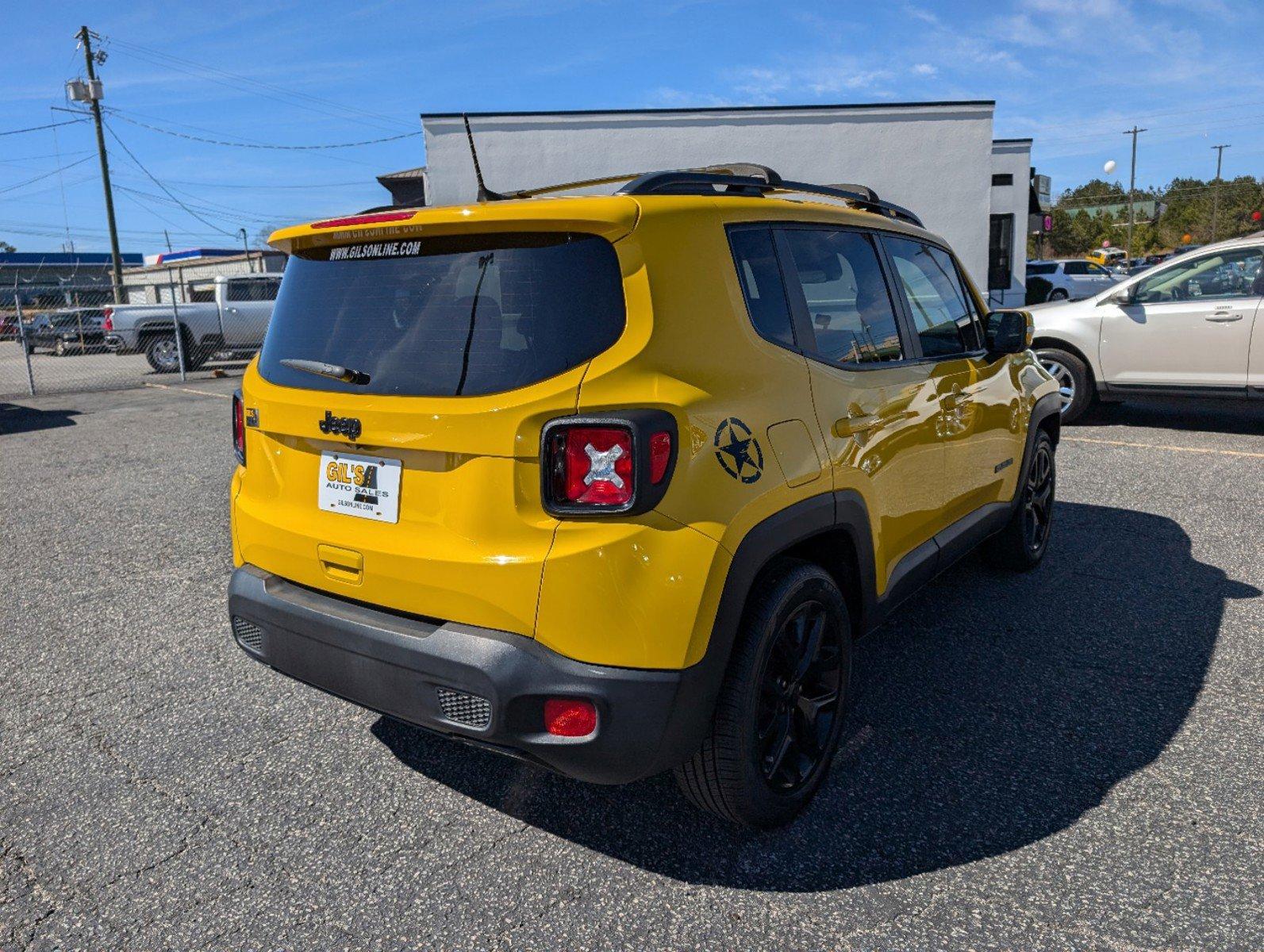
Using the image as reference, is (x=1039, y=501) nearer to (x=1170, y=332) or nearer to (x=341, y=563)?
(x=341, y=563)

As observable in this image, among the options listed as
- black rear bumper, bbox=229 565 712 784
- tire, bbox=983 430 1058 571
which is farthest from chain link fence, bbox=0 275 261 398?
black rear bumper, bbox=229 565 712 784

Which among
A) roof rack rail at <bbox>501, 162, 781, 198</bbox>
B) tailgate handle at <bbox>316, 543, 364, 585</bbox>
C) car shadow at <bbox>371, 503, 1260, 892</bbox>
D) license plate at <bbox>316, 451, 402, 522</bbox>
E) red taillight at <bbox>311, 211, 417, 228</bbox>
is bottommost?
car shadow at <bbox>371, 503, 1260, 892</bbox>

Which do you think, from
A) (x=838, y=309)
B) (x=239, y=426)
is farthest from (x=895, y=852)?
(x=239, y=426)

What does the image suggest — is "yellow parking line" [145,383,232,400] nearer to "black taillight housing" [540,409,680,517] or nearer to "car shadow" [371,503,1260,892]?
"car shadow" [371,503,1260,892]

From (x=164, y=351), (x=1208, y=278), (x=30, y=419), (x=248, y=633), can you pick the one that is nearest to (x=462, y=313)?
(x=248, y=633)

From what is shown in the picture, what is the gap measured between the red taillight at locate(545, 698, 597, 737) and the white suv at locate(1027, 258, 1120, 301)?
85.0 feet

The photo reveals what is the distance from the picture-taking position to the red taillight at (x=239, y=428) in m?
2.91

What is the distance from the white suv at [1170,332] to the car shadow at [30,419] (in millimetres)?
11264

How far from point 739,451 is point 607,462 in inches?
15.1

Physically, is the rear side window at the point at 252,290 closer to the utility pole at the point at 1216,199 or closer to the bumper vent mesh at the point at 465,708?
the bumper vent mesh at the point at 465,708

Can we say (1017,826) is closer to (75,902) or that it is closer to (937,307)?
(937,307)

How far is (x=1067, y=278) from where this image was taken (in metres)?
25.8

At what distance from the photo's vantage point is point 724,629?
7.39 ft

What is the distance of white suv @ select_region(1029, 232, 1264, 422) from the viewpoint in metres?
7.98
